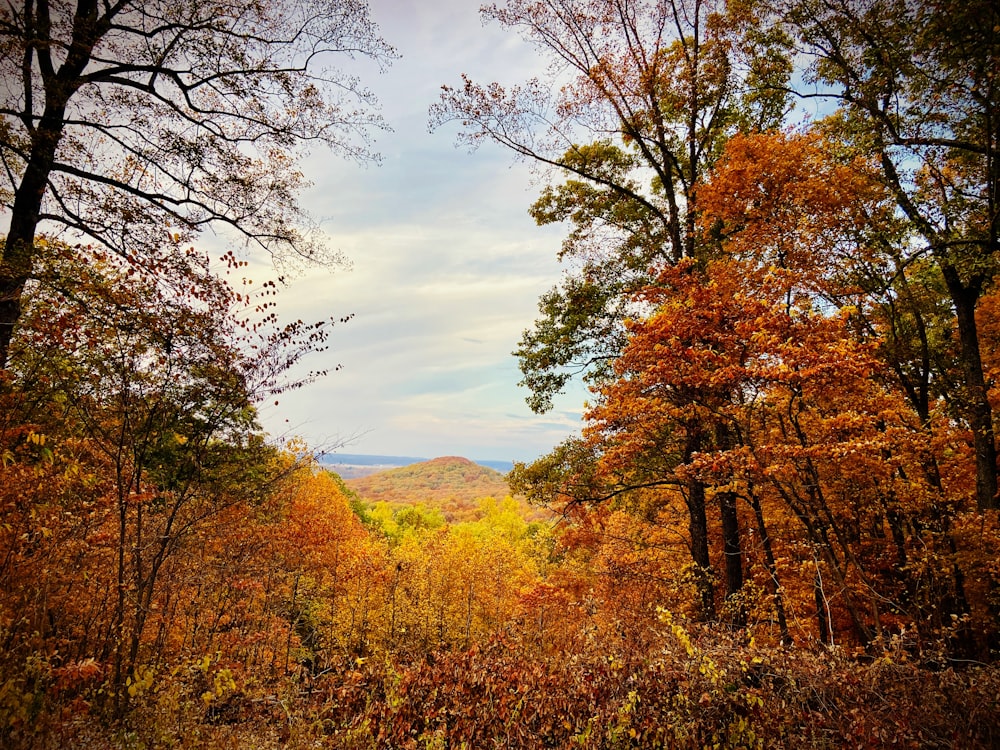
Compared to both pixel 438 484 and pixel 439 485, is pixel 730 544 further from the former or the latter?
pixel 438 484

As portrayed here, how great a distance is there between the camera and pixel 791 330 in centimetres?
663

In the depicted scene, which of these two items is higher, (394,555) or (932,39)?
(932,39)

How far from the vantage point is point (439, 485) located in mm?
152500

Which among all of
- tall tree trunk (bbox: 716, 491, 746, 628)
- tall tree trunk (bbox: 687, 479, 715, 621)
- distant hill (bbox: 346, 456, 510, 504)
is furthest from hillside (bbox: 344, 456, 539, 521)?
tall tree trunk (bbox: 716, 491, 746, 628)

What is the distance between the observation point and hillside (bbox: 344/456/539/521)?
12041 centimetres

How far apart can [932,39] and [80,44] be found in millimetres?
11333

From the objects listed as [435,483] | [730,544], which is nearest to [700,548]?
[730,544]

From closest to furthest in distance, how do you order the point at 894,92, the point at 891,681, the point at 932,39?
the point at 891,681 → the point at 932,39 → the point at 894,92

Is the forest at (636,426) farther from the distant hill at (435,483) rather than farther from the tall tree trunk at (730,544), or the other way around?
the distant hill at (435,483)

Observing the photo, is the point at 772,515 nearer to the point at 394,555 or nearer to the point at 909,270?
the point at 909,270

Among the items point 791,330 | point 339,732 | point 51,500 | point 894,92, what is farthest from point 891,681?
point 51,500

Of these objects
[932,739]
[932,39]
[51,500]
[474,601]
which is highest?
[932,39]

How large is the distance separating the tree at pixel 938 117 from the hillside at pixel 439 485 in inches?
Answer: 3945

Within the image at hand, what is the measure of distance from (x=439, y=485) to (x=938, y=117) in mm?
152400
